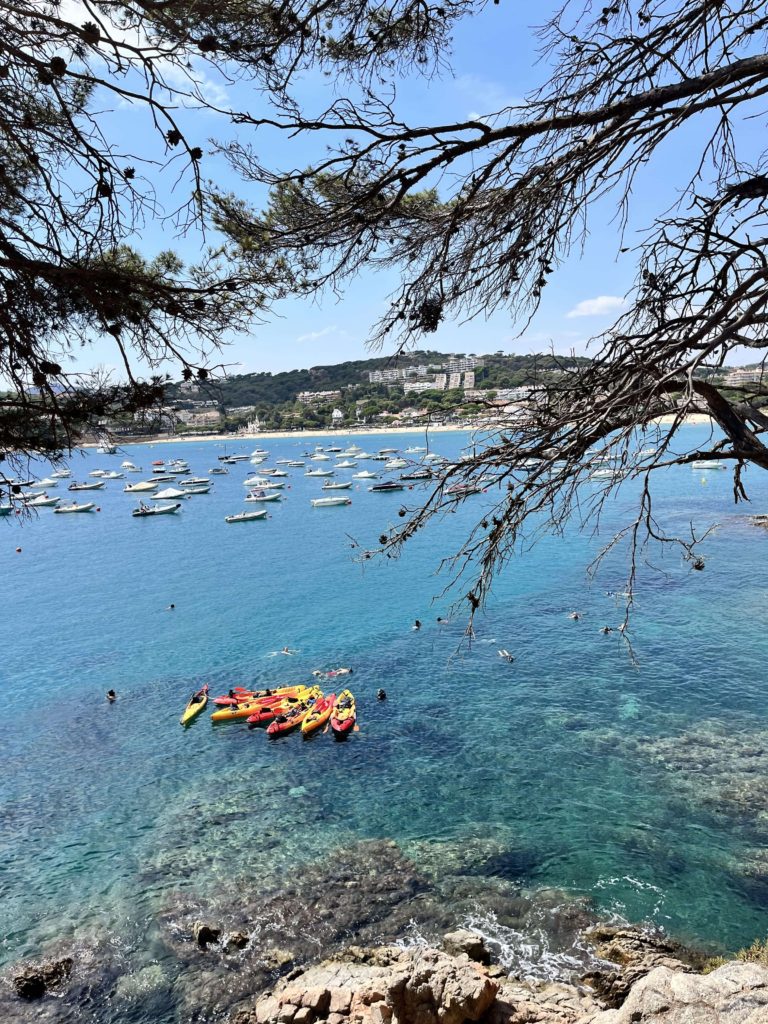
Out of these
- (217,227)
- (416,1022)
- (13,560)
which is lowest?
(13,560)

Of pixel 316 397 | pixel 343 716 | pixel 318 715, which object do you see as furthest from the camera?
pixel 316 397

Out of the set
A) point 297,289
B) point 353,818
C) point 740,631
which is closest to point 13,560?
point 353,818

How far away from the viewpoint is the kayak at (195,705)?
18.3m

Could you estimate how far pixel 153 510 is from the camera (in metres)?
57.8

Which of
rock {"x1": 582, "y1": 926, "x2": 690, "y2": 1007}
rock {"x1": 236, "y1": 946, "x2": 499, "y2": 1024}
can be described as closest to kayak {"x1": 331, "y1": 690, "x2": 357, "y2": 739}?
rock {"x1": 236, "y1": 946, "x2": 499, "y2": 1024}

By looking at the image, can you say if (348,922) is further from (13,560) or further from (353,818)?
(13,560)

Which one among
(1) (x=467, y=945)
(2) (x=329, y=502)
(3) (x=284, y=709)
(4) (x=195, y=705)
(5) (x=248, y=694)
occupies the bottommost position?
(2) (x=329, y=502)

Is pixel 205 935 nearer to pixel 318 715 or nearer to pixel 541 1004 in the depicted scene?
pixel 541 1004

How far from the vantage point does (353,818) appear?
1306 centimetres

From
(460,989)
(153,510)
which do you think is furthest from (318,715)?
(153,510)

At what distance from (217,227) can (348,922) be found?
9.94 m

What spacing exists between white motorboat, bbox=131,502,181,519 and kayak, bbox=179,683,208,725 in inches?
1590

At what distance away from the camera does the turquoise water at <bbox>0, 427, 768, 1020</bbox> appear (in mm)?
11234

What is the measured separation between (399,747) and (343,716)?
1.90m
